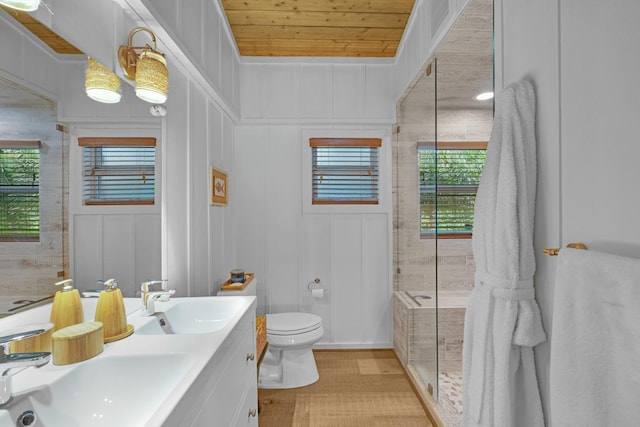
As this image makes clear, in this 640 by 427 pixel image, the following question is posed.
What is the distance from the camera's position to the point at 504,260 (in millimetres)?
992

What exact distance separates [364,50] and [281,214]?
1.65 metres

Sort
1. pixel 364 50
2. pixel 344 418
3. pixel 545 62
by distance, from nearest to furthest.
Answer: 1. pixel 545 62
2. pixel 344 418
3. pixel 364 50

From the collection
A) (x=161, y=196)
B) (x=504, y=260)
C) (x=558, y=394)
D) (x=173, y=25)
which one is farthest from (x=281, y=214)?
(x=558, y=394)

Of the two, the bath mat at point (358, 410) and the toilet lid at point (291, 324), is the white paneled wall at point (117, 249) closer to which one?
the toilet lid at point (291, 324)

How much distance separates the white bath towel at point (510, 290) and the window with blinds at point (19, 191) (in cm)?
136

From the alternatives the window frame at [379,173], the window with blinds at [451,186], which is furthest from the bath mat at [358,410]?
the window frame at [379,173]

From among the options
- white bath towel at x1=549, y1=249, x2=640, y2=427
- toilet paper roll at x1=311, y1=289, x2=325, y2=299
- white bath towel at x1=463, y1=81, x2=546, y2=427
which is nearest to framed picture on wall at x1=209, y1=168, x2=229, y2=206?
toilet paper roll at x1=311, y1=289, x2=325, y2=299

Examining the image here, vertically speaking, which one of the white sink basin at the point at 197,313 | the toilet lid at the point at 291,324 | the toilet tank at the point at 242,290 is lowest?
the toilet lid at the point at 291,324

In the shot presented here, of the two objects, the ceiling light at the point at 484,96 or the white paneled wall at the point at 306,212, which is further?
the white paneled wall at the point at 306,212

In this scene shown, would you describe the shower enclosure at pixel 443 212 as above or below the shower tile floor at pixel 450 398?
above

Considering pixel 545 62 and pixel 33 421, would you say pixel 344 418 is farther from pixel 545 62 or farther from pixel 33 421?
pixel 545 62

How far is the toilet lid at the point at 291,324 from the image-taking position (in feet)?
7.39

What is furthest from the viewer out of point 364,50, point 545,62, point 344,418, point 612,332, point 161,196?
point 364,50

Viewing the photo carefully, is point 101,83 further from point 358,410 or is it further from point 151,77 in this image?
point 358,410
